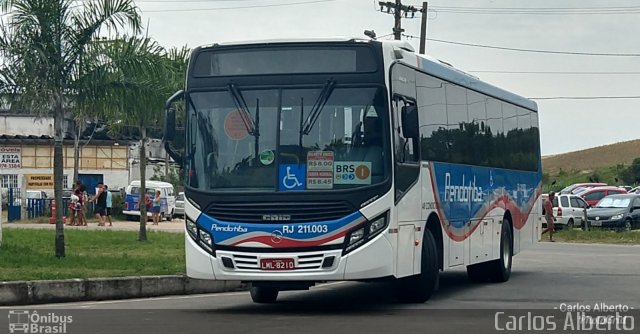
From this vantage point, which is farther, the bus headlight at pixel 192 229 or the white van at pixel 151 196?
the white van at pixel 151 196

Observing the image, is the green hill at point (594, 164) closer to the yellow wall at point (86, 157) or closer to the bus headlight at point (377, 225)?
the yellow wall at point (86, 157)

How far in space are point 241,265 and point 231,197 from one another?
832 millimetres

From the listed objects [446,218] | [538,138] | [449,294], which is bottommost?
[449,294]

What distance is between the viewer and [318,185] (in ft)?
45.0

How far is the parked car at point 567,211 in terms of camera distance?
44.8m

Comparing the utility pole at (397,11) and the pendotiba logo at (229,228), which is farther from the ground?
the utility pole at (397,11)

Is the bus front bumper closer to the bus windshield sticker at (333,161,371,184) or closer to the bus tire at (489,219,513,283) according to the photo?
the bus windshield sticker at (333,161,371,184)

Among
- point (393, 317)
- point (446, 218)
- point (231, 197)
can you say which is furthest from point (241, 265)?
point (446, 218)

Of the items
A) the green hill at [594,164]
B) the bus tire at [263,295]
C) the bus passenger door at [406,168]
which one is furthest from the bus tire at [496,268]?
the green hill at [594,164]

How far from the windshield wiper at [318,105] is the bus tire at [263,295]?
2.99 meters

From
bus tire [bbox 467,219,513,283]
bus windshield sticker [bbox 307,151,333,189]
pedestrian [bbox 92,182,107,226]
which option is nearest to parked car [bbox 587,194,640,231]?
pedestrian [bbox 92,182,107,226]

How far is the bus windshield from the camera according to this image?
45.1 feet

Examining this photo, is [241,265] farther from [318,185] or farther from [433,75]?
[433,75]

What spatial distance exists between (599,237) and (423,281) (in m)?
24.6
